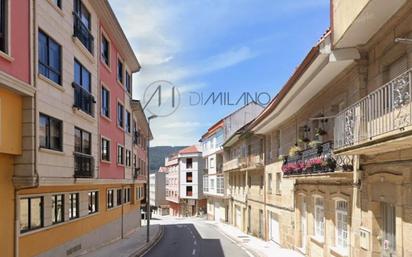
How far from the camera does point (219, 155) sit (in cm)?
6075

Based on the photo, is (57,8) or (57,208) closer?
(57,8)

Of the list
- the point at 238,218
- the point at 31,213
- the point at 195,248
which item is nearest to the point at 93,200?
the point at 195,248

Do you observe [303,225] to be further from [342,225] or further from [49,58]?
[49,58]

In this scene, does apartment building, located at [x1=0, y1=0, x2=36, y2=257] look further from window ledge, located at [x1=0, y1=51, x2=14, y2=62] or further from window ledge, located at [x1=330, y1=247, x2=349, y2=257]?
window ledge, located at [x1=330, y1=247, x2=349, y2=257]

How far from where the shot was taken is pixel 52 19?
16125 mm

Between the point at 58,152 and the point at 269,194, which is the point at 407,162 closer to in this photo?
the point at 58,152

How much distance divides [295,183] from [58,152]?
34.9ft

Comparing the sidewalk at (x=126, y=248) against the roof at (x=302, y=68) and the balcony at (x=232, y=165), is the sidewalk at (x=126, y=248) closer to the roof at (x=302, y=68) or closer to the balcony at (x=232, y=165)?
the roof at (x=302, y=68)

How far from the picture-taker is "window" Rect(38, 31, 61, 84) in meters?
15.4

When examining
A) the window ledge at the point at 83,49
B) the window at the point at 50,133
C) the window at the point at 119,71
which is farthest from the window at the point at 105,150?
the window at the point at 50,133

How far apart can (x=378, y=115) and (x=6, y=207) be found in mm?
9937

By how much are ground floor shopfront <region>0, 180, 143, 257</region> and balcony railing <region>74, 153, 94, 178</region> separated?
737mm

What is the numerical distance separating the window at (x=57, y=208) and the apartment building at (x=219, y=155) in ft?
113

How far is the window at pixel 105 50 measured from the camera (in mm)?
25219
